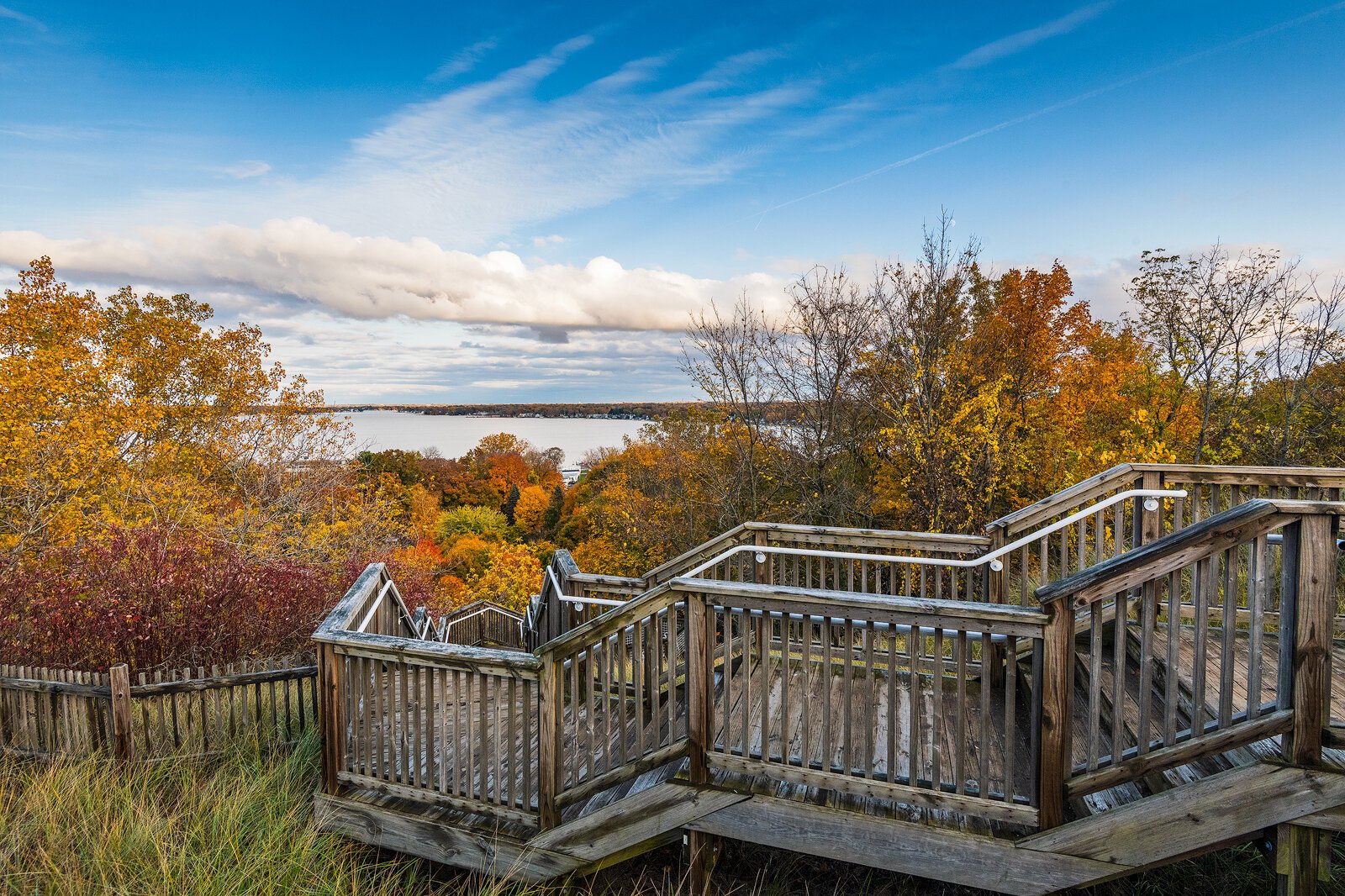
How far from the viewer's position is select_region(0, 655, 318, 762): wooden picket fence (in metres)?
5.68

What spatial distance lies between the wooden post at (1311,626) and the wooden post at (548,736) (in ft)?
11.5

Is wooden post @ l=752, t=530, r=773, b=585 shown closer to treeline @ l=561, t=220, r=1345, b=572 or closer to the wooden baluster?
the wooden baluster

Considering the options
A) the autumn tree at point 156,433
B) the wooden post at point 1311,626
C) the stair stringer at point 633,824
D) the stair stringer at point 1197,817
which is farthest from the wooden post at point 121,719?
the wooden post at point 1311,626

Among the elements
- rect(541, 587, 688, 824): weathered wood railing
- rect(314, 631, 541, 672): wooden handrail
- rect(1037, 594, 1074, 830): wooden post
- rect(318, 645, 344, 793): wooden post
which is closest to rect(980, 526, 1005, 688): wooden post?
rect(1037, 594, 1074, 830): wooden post

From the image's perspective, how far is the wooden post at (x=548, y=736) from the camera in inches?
142

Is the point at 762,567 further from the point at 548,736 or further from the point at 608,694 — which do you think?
the point at 548,736

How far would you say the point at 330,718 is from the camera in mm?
4094

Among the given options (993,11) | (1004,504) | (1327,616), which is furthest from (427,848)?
(1004,504)

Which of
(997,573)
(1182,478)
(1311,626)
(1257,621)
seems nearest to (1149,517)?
(1182,478)

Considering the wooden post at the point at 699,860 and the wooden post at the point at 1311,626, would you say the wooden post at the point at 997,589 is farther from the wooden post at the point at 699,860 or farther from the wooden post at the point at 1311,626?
the wooden post at the point at 699,860

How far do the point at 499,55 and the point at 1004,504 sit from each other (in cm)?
1752

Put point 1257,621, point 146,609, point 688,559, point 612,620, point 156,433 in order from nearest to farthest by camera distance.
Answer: point 1257,621
point 612,620
point 688,559
point 146,609
point 156,433

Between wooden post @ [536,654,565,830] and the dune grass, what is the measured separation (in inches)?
16.1

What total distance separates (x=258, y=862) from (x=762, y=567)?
377 cm
